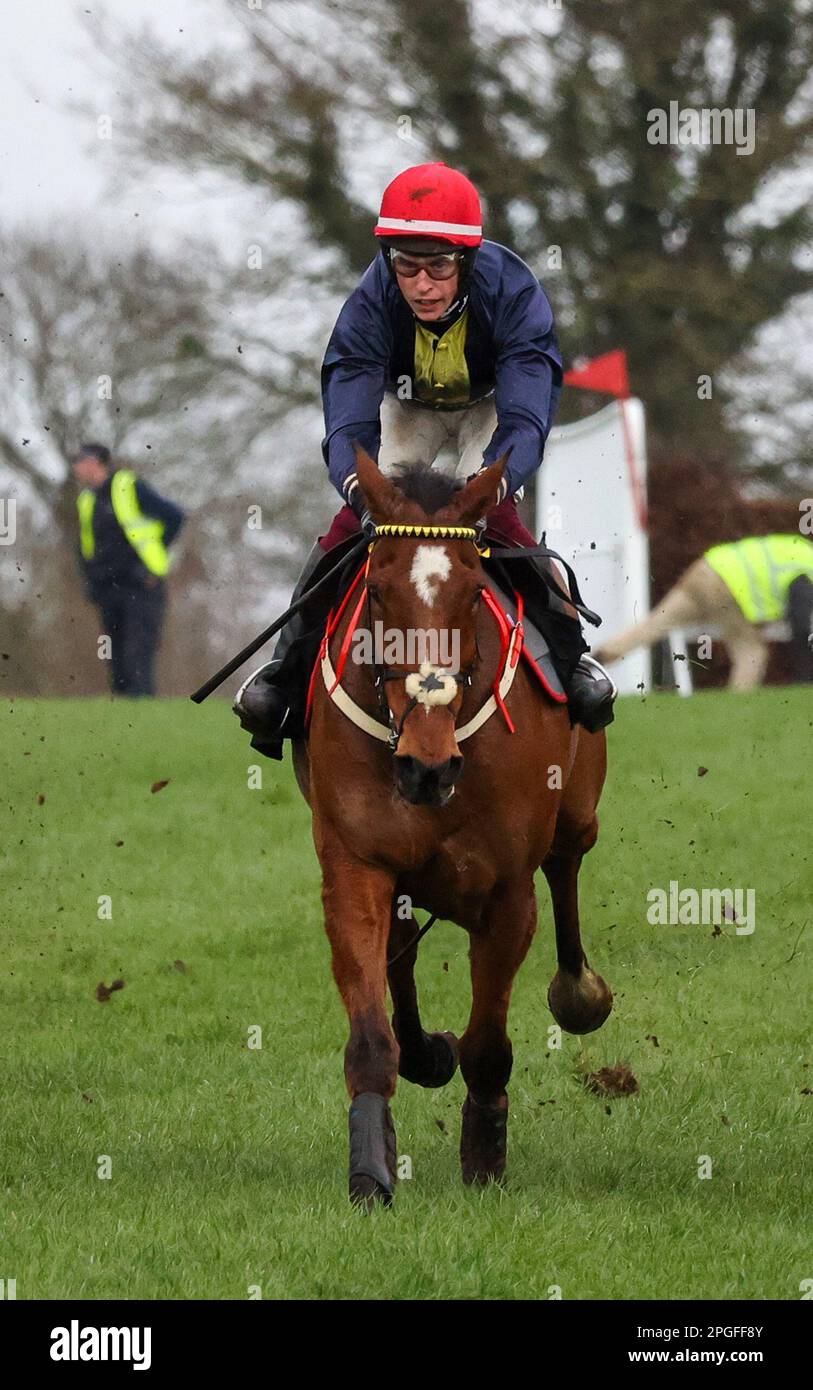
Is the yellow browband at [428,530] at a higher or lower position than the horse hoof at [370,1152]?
higher

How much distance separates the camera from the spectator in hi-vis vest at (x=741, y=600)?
61.6 ft

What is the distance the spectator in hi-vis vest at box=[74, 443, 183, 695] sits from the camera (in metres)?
20.3

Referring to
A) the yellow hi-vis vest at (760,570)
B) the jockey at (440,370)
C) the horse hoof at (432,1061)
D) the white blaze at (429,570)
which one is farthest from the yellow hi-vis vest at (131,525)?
the white blaze at (429,570)

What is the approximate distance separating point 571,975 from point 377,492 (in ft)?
9.77

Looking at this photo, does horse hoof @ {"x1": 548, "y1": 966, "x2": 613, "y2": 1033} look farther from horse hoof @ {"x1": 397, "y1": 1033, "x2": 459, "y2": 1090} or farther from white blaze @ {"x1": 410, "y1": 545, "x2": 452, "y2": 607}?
white blaze @ {"x1": 410, "y1": 545, "x2": 452, "y2": 607}

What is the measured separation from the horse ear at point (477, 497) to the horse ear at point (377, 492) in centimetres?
15

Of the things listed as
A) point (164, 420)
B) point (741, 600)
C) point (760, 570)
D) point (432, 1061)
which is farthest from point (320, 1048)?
point (164, 420)

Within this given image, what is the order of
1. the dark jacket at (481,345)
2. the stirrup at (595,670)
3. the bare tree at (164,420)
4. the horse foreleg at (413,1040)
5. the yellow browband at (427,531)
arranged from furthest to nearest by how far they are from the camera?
the bare tree at (164,420), the horse foreleg at (413,1040), the stirrup at (595,670), the dark jacket at (481,345), the yellow browband at (427,531)

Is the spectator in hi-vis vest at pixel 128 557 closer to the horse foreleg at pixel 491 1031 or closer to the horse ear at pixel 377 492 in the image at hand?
the horse foreleg at pixel 491 1031

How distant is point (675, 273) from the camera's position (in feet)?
93.5

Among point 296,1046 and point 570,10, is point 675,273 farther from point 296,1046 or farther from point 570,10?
point 296,1046

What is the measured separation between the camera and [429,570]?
626 centimetres

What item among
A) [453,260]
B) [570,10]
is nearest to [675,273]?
[570,10]
